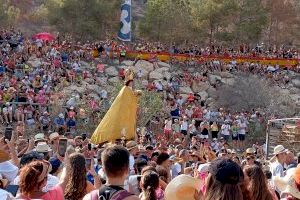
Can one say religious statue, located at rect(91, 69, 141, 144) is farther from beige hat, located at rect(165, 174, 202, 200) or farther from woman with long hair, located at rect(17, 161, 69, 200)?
beige hat, located at rect(165, 174, 202, 200)

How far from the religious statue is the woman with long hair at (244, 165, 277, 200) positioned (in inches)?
284

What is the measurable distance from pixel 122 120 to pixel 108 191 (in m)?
7.84

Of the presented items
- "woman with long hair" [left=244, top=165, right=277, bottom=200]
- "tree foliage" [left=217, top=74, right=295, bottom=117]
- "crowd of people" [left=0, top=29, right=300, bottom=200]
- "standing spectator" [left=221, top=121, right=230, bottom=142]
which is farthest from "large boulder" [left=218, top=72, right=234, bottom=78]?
"woman with long hair" [left=244, top=165, right=277, bottom=200]

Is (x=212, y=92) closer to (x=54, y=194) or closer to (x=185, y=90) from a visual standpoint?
(x=185, y=90)

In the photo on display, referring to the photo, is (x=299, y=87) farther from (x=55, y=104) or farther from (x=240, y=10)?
(x=55, y=104)

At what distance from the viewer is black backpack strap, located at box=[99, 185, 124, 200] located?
4277 millimetres

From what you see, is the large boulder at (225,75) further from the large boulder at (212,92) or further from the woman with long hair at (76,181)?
the woman with long hair at (76,181)

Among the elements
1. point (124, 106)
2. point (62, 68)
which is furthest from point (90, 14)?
point (124, 106)

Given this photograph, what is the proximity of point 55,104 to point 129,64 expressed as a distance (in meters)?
13.3

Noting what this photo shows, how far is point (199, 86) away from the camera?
3531cm

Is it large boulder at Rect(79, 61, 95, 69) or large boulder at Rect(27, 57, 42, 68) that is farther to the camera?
large boulder at Rect(79, 61, 95, 69)

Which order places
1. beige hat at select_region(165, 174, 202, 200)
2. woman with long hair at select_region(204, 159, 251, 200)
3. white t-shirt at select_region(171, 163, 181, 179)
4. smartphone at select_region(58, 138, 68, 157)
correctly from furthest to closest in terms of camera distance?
1. white t-shirt at select_region(171, 163, 181, 179)
2. smartphone at select_region(58, 138, 68, 157)
3. beige hat at select_region(165, 174, 202, 200)
4. woman with long hair at select_region(204, 159, 251, 200)

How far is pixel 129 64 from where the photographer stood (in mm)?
36594

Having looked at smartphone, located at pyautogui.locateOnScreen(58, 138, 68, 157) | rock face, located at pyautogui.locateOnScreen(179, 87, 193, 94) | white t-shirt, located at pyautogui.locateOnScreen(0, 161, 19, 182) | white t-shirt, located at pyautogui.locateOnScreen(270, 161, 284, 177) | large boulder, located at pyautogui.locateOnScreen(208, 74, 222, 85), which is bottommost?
rock face, located at pyautogui.locateOnScreen(179, 87, 193, 94)
